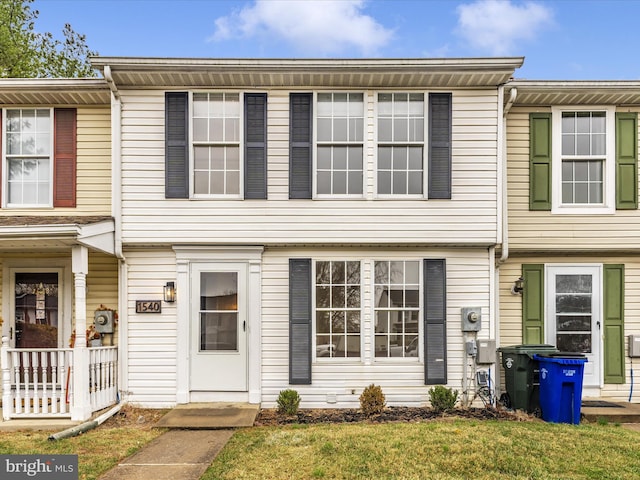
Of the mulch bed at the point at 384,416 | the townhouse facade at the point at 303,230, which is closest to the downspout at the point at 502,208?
the townhouse facade at the point at 303,230

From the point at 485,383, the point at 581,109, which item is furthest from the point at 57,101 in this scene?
the point at 581,109

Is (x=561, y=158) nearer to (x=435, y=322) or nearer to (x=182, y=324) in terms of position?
(x=435, y=322)

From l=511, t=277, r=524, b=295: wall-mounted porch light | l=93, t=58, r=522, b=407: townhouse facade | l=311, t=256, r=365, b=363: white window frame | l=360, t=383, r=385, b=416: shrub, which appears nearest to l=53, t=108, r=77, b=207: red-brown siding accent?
l=93, t=58, r=522, b=407: townhouse facade

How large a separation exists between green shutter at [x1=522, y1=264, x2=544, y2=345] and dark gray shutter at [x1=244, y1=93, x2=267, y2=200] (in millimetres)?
4424

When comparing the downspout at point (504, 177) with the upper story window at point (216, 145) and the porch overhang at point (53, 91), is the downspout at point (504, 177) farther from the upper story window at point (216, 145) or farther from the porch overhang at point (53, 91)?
the porch overhang at point (53, 91)

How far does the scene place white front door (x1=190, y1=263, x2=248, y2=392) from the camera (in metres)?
6.99

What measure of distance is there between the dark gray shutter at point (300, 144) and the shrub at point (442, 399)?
3.39 meters

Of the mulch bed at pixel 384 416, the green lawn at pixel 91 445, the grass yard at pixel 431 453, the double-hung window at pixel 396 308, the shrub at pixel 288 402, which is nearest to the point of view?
the grass yard at pixel 431 453

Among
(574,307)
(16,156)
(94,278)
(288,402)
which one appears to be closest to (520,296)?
(574,307)

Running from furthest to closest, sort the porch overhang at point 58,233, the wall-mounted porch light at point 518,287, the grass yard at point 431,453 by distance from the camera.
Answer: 1. the wall-mounted porch light at point 518,287
2. the porch overhang at point 58,233
3. the grass yard at point 431,453

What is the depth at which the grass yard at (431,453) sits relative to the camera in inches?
178

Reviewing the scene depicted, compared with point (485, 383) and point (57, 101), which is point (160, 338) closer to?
point (57, 101)

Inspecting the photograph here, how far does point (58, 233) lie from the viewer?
240 inches

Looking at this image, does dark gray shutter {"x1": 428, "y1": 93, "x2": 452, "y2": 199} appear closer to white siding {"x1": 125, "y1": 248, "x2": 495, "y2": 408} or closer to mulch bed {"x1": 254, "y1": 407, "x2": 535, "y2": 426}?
white siding {"x1": 125, "y1": 248, "x2": 495, "y2": 408}
